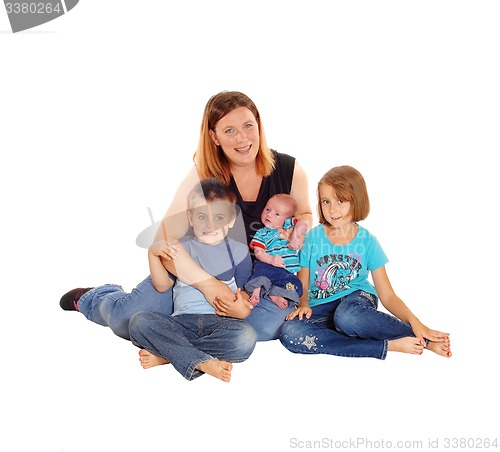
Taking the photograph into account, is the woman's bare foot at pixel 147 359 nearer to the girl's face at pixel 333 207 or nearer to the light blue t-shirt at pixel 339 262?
the light blue t-shirt at pixel 339 262

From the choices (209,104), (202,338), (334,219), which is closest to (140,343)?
(202,338)

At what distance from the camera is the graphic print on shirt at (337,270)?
313 centimetres

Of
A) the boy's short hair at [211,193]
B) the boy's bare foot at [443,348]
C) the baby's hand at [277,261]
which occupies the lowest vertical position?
the boy's bare foot at [443,348]

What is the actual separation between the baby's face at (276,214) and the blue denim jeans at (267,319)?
0.35m

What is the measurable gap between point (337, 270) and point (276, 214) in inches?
14.5

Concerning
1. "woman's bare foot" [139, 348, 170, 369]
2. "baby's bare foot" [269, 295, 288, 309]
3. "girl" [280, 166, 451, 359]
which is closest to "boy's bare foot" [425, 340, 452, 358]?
"girl" [280, 166, 451, 359]

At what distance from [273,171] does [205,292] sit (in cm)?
80

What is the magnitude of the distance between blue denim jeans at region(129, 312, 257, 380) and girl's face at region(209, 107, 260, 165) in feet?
2.67

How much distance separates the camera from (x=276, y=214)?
10.5 ft

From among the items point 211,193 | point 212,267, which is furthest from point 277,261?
point 211,193

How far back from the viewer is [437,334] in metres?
2.91

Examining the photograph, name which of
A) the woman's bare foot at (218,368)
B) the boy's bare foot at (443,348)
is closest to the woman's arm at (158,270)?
the woman's bare foot at (218,368)

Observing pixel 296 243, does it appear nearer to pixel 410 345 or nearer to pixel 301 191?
pixel 301 191

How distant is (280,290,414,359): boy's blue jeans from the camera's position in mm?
2916
